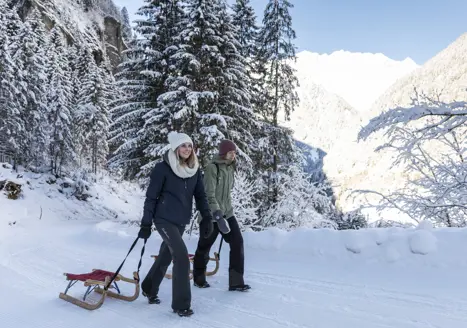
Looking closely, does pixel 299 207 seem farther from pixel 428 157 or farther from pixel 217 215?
pixel 217 215

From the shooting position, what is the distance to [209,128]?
1280 cm

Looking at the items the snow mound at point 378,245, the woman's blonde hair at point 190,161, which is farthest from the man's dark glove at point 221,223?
the snow mound at point 378,245

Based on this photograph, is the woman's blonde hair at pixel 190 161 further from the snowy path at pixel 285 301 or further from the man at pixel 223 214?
the snowy path at pixel 285 301

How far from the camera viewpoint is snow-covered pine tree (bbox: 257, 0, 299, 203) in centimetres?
1705

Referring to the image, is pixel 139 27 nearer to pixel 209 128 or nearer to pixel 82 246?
pixel 209 128

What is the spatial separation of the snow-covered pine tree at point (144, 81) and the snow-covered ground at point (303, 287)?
7146 mm

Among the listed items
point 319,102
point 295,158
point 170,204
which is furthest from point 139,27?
point 319,102

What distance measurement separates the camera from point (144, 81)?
1507 centimetres

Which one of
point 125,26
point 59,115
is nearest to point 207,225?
point 59,115

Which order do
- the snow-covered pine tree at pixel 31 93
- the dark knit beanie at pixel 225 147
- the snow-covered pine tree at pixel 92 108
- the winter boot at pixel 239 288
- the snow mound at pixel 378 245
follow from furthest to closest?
the snow-covered pine tree at pixel 92 108, the snow-covered pine tree at pixel 31 93, the snow mound at pixel 378 245, the dark knit beanie at pixel 225 147, the winter boot at pixel 239 288

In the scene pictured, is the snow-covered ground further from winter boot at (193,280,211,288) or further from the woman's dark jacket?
the woman's dark jacket

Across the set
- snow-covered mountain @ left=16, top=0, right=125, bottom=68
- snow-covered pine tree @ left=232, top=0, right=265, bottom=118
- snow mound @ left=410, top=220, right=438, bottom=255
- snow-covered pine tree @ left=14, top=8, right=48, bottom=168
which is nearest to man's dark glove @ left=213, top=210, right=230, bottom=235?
snow mound @ left=410, top=220, right=438, bottom=255

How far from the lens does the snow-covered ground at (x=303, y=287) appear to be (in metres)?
3.89

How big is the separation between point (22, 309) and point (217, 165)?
119 inches
